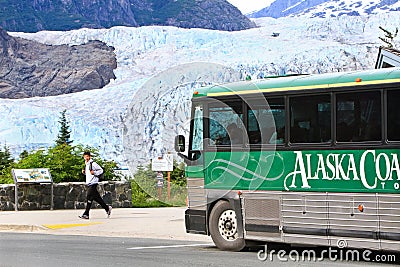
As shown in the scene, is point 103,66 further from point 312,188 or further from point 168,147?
point 312,188

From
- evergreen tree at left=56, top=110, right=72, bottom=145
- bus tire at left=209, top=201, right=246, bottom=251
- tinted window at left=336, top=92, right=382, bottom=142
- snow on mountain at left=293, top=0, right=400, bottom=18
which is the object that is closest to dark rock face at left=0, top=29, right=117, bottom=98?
evergreen tree at left=56, top=110, right=72, bottom=145

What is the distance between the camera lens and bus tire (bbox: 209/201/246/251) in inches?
579

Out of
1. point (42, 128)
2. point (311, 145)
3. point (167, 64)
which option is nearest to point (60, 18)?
point (167, 64)

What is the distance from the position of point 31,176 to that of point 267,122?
12.5 m

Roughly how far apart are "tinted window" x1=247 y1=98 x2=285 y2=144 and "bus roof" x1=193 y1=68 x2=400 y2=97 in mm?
262

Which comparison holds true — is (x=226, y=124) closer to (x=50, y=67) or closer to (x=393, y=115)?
(x=393, y=115)

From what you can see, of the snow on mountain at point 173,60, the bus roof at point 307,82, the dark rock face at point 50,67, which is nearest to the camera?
the bus roof at point 307,82

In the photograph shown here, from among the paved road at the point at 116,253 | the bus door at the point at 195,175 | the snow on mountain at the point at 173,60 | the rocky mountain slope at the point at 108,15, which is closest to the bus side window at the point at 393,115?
the paved road at the point at 116,253

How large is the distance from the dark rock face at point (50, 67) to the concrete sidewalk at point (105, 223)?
225 ft

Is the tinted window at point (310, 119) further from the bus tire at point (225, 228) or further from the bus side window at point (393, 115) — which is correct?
the bus tire at point (225, 228)

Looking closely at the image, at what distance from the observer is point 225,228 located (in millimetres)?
14883

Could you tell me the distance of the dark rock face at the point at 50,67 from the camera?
95.9 m

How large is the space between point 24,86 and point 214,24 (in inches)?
1888

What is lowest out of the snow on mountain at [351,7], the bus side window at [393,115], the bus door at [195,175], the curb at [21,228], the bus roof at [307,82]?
the curb at [21,228]
